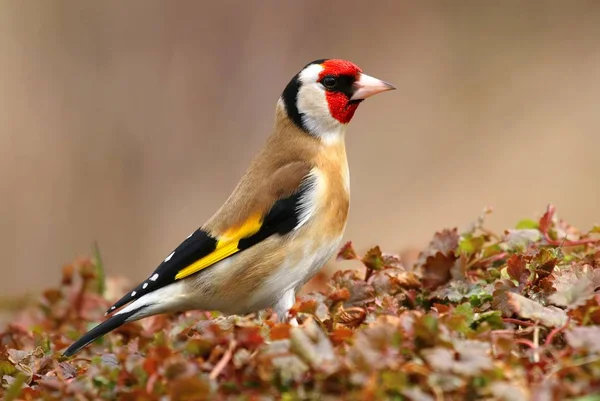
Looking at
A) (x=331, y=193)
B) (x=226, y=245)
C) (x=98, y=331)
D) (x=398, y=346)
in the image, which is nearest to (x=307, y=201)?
(x=331, y=193)

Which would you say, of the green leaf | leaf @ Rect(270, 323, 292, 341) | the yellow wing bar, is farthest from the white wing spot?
leaf @ Rect(270, 323, 292, 341)

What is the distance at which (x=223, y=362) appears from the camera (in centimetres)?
250

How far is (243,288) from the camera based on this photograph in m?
4.06

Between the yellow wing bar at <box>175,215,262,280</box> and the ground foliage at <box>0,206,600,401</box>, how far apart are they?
1.59 ft

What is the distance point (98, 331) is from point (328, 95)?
69.0 inches

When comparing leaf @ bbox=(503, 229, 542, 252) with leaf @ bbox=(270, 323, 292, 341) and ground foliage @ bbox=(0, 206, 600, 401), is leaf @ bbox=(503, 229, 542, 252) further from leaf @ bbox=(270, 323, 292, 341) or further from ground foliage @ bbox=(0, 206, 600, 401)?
leaf @ bbox=(270, 323, 292, 341)

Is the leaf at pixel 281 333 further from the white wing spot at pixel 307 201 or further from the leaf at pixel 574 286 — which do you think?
the white wing spot at pixel 307 201

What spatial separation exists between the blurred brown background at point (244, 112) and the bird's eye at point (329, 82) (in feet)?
15.2

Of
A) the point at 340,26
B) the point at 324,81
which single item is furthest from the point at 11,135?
the point at 324,81

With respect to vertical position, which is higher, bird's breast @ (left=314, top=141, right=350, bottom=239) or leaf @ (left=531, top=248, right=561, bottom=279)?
bird's breast @ (left=314, top=141, right=350, bottom=239)

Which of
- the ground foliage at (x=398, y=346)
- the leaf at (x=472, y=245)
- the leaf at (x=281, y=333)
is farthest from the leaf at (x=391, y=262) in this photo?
the leaf at (x=281, y=333)

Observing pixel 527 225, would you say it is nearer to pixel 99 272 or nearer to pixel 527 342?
pixel 527 342

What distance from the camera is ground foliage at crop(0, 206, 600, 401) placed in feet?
7.45

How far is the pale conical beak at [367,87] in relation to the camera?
4.55 metres
